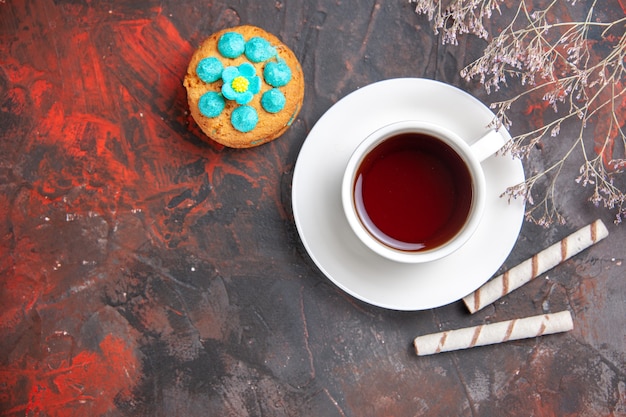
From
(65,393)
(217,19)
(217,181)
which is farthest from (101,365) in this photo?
(217,19)

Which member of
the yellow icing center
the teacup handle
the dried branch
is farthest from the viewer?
the dried branch

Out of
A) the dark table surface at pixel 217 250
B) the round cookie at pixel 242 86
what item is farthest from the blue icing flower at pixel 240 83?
the dark table surface at pixel 217 250

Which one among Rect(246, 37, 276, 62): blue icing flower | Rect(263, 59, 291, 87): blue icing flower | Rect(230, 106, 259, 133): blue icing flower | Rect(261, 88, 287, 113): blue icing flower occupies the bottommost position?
Rect(230, 106, 259, 133): blue icing flower

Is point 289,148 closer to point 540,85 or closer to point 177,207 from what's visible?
point 177,207

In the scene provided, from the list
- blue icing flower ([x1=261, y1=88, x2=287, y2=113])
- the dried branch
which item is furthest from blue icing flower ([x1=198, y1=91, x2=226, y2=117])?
the dried branch

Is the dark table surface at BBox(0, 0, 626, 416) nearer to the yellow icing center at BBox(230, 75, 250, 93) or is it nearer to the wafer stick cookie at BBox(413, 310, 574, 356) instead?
the wafer stick cookie at BBox(413, 310, 574, 356)

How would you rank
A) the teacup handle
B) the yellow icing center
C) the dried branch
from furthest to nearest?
1. the dried branch
2. the yellow icing center
3. the teacup handle
